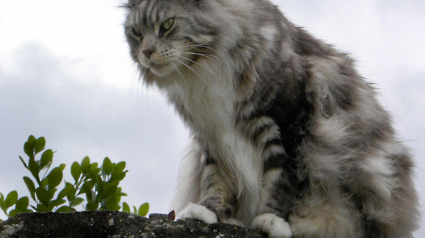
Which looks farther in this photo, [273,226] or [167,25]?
[167,25]

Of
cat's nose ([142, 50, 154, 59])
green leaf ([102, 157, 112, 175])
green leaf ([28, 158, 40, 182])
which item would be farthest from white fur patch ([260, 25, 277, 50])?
green leaf ([28, 158, 40, 182])

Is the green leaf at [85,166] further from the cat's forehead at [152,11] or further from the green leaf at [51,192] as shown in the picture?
the cat's forehead at [152,11]

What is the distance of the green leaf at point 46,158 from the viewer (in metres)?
1.63

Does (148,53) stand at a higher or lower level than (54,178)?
higher

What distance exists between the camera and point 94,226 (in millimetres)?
1726

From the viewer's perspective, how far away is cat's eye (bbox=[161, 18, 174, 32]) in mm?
2680

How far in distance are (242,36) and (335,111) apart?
705 millimetres

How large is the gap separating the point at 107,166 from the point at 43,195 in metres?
0.25

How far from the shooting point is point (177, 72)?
9.19ft

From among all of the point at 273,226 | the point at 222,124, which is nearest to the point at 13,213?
the point at 273,226

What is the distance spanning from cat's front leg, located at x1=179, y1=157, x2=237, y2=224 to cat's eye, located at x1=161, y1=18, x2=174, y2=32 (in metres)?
0.83

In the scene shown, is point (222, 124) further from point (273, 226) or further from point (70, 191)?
point (70, 191)

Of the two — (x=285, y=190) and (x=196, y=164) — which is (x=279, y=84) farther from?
(x=196, y=164)

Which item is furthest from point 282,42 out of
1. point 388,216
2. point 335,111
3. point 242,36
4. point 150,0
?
point 388,216
